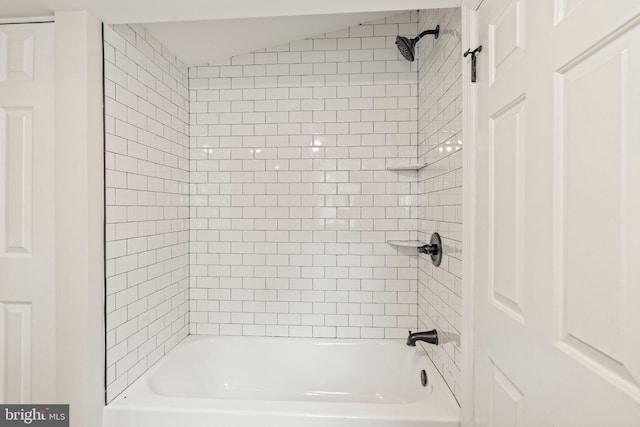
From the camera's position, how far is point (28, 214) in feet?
5.08

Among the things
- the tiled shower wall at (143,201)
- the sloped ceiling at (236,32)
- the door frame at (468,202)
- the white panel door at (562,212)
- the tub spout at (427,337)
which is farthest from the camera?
the sloped ceiling at (236,32)

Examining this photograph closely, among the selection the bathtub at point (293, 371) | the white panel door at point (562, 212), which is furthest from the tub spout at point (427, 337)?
the white panel door at point (562, 212)

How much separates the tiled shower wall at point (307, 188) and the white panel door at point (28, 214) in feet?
3.32

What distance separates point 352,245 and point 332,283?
11.5 inches

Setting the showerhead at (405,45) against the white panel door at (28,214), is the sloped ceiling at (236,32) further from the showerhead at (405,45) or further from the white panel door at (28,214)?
the white panel door at (28,214)

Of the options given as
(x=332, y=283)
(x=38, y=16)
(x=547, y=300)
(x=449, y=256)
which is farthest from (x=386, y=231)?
(x=38, y=16)

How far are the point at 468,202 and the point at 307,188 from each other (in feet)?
4.07

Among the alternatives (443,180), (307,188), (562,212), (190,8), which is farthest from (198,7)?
(562,212)

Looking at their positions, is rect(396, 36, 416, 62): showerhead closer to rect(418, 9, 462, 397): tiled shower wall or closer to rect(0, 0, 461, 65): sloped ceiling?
rect(418, 9, 462, 397): tiled shower wall

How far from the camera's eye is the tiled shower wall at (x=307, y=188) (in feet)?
7.89

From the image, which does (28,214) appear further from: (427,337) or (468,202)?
(427,337)

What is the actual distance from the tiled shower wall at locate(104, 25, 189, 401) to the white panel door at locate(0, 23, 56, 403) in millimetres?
222

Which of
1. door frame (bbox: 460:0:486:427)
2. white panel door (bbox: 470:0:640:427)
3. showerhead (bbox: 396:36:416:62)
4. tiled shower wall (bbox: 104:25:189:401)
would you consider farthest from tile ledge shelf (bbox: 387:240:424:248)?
tiled shower wall (bbox: 104:25:189:401)

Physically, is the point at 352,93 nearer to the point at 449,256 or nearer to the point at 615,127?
the point at 449,256
